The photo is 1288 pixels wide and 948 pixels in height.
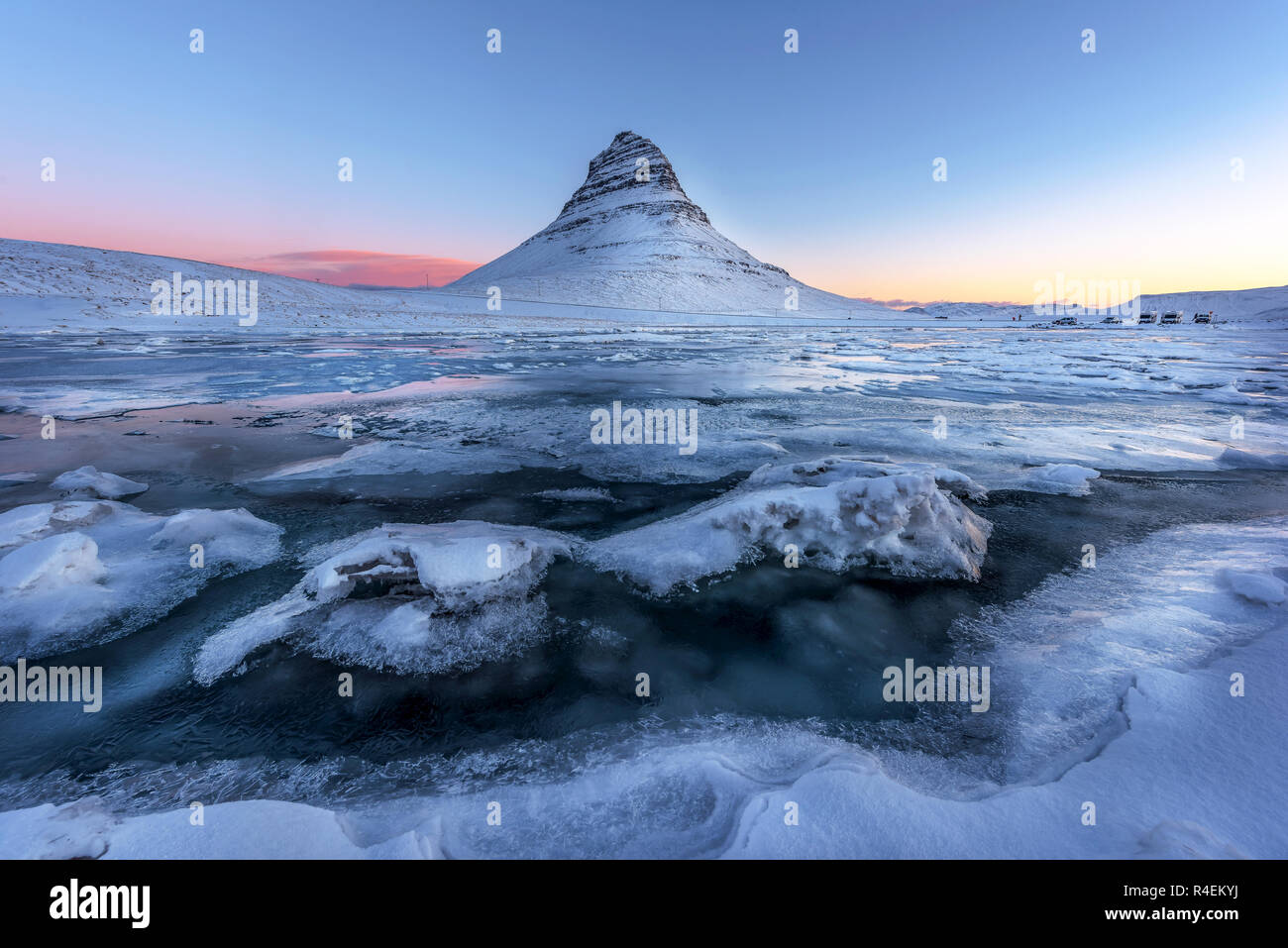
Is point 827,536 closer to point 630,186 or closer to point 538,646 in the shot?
point 538,646

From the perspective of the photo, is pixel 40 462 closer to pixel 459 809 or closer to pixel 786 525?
pixel 459 809

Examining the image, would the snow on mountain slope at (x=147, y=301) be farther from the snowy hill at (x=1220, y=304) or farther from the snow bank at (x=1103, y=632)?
the snowy hill at (x=1220, y=304)

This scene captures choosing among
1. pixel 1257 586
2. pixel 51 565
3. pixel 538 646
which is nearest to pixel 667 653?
pixel 538 646

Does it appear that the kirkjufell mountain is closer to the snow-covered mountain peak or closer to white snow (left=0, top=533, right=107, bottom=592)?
the snow-covered mountain peak

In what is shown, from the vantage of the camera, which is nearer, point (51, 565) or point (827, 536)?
point (51, 565)
